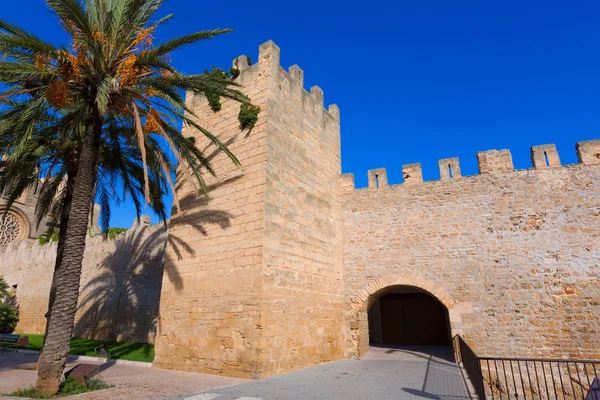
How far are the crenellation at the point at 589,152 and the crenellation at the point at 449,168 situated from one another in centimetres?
277

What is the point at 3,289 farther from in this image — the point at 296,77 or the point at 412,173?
the point at 412,173

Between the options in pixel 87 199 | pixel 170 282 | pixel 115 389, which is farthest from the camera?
pixel 170 282

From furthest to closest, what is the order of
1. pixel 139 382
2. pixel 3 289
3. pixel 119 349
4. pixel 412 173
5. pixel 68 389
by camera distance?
pixel 3 289
pixel 119 349
pixel 412 173
pixel 139 382
pixel 68 389

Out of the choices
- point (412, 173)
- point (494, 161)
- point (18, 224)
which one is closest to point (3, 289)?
point (18, 224)

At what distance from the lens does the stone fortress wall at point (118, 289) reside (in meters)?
13.8

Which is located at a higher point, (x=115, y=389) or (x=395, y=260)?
(x=395, y=260)

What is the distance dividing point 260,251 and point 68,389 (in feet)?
11.8

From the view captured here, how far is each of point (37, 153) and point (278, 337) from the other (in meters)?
6.51

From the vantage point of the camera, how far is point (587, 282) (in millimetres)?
8344

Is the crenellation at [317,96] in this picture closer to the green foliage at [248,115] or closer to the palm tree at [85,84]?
the green foliage at [248,115]

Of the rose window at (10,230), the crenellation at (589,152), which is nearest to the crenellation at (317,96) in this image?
the crenellation at (589,152)

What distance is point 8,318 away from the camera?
1891 cm

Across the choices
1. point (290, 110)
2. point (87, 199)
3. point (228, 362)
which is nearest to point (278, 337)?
point (228, 362)

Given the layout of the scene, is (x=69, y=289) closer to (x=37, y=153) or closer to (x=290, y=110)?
(x=37, y=153)
